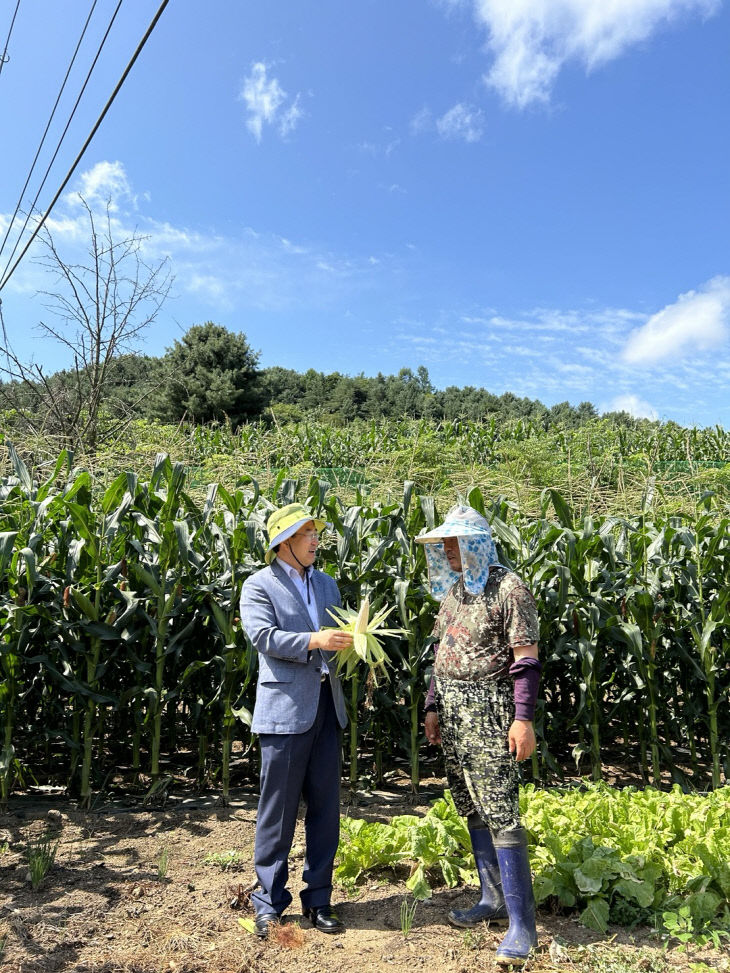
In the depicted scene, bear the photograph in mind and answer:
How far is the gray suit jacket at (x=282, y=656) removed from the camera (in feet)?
9.93

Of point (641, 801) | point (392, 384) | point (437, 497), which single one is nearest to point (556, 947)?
point (641, 801)

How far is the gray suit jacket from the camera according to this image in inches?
119

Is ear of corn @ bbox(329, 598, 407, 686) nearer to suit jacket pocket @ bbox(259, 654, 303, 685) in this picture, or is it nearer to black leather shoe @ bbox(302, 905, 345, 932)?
suit jacket pocket @ bbox(259, 654, 303, 685)

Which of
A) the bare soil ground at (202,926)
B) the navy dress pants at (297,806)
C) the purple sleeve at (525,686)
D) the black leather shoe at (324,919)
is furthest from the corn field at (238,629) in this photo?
the purple sleeve at (525,686)

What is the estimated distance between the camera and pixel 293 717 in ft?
10.0

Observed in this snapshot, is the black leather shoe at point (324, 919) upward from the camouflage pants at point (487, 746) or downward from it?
downward

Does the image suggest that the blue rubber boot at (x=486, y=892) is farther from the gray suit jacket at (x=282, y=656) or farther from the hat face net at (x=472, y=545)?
the hat face net at (x=472, y=545)

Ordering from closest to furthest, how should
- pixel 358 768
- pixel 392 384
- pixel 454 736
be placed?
pixel 454 736 < pixel 358 768 < pixel 392 384

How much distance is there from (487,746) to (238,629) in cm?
201

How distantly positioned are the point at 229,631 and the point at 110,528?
989 millimetres

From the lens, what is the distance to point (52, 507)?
4734 mm

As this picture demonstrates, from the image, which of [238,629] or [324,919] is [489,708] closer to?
[324,919]

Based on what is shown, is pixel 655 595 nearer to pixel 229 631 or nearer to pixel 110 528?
pixel 229 631

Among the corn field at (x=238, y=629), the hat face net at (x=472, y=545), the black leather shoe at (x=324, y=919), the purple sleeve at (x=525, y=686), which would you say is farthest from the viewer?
the corn field at (x=238, y=629)
